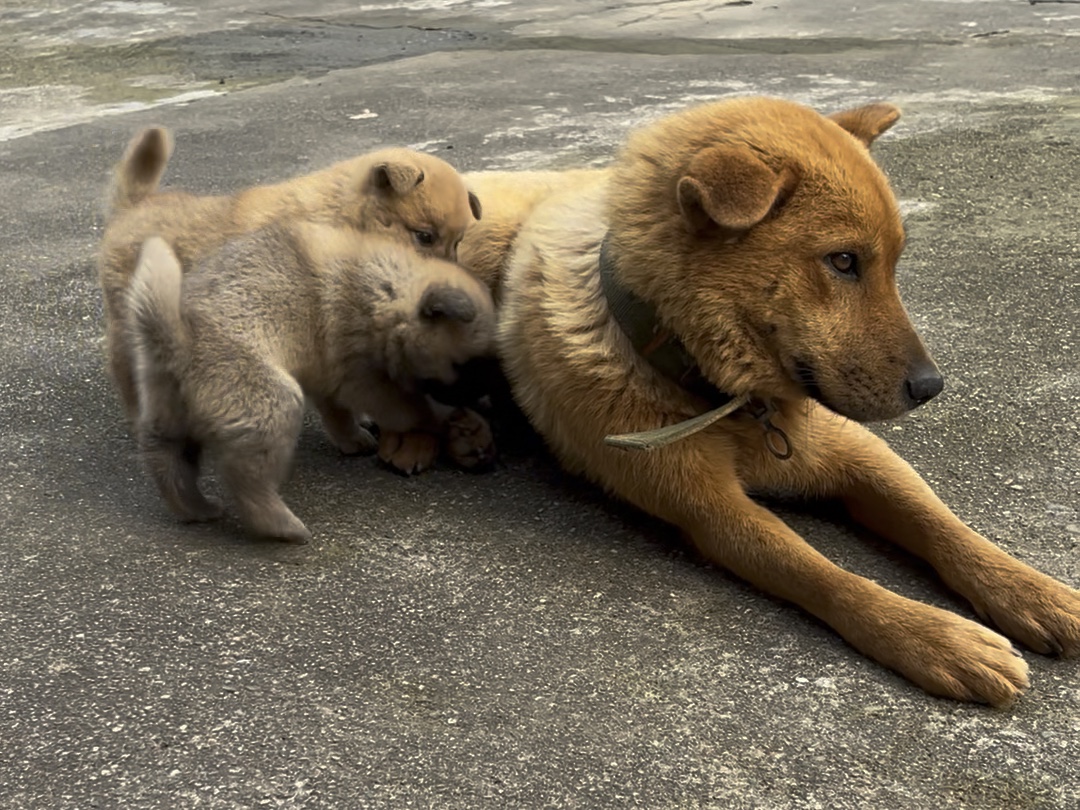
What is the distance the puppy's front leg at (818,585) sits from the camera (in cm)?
269

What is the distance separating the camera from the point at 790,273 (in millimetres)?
3047

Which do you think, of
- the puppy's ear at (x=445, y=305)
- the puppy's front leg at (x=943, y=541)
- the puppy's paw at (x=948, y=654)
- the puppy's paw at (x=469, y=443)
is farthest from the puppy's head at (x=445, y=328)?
the puppy's paw at (x=948, y=654)

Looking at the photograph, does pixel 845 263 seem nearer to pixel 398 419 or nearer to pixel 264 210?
pixel 398 419

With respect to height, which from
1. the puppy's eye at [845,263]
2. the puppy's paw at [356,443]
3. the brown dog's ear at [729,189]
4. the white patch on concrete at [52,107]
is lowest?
the puppy's paw at [356,443]

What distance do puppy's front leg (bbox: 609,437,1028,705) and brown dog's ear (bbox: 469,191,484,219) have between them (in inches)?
48.2

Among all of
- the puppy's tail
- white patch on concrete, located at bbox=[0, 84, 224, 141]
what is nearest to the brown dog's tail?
the puppy's tail

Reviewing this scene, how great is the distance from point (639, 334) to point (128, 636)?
1467 millimetres

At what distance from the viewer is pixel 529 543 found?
11.3 ft

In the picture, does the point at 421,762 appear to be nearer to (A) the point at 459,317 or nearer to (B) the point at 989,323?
(A) the point at 459,317

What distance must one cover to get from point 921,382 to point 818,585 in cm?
56

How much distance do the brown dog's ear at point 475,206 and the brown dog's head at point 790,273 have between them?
1.09 m

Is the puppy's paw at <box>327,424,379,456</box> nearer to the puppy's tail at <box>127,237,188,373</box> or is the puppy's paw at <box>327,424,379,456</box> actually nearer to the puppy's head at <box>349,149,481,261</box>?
the puppy's head at <box>349,149,481,261</box>

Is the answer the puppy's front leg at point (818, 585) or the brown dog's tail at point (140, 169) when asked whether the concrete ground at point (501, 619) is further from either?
the brown dog's tail at point (140, 169)

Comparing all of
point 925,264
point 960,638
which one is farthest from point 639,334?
point 925,264
